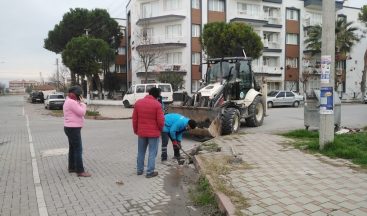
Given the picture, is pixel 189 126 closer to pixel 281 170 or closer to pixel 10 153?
pixel 281 170

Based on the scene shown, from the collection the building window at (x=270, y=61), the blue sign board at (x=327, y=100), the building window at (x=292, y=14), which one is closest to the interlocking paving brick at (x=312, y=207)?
the blue sign board at (x=327, y=100)

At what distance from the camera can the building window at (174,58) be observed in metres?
41.3

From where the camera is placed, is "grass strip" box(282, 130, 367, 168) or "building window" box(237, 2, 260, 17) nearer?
"grass strip" box(282, 130, 367, 168)

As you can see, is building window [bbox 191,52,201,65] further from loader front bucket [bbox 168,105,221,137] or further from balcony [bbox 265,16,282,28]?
loader front bucket [bbox 168,105,221,137]

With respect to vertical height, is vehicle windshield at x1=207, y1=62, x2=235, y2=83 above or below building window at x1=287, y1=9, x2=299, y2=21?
below

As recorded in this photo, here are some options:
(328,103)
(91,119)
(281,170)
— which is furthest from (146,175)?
(91,119)

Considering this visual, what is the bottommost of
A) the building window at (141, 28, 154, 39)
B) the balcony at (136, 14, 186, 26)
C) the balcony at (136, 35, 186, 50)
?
the balcony at (136, 35, 186, 50)

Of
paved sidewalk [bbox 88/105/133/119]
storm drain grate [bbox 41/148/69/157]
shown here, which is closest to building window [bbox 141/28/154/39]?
paved sidewalk [bbox 88/105/133/119]

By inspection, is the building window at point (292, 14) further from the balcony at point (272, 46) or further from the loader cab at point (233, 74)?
the loader cab at point (233, 74)

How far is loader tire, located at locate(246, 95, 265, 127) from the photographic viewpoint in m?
15.4

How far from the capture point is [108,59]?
137ft

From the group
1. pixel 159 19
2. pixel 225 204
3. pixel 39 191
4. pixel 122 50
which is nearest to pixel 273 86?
pixel 159 19

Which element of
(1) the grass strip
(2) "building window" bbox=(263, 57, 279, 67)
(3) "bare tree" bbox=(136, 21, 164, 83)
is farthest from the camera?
(2) "building window" bbox=(263, 57, 279, 67)

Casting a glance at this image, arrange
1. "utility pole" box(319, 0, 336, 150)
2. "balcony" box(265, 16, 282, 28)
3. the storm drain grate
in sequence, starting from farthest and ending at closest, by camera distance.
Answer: "balcony" box(265, 16, 282, 28) → the storm drain grate → "utility pole" box(319, 0, 336, 150)
